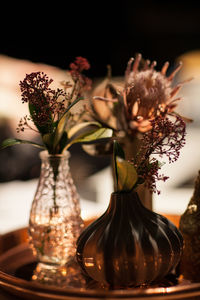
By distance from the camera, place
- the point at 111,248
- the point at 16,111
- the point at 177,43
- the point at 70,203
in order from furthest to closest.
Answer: the point at 177,43 → the point at 16,111 → the point at 70,203 → the point at 111,248

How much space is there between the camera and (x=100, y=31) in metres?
3.35

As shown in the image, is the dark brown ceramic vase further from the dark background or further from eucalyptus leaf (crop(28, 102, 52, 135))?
the dark background

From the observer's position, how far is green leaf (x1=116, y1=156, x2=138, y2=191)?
0.48 m

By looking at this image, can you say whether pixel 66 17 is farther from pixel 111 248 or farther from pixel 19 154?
pixel 111 248

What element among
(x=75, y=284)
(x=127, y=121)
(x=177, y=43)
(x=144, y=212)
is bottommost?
(x=75, y=284)

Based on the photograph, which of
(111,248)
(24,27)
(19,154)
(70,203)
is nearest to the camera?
(111,248)

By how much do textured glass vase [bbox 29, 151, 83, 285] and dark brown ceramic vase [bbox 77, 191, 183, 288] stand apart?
3.3 inches

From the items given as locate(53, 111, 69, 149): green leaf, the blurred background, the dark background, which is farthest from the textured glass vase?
the dark background

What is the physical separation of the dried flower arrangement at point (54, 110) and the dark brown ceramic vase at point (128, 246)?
126mm

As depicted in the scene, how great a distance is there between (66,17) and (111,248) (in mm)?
3004

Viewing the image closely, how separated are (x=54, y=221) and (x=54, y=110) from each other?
0.16 metres

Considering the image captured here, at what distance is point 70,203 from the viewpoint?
0.62 meters

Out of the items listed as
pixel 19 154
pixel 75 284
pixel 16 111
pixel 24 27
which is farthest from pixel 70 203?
pixel 24 27

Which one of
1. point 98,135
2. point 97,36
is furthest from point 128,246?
point 97,36
